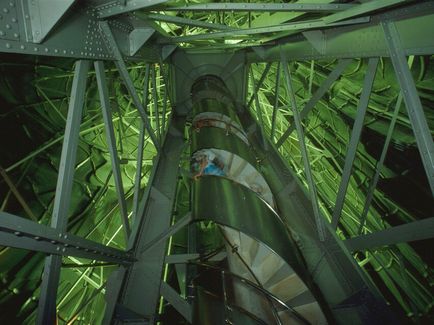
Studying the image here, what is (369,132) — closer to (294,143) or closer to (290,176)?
(290,176)

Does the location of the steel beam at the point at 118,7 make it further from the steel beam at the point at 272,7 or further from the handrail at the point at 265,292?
the handrail at the point at 265,292

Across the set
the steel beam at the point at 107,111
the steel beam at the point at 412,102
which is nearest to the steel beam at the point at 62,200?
the steel beam at the point at 107,111

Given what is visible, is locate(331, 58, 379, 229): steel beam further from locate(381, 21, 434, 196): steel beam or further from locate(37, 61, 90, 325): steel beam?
locate(37, 61, 90, 325): steel beam

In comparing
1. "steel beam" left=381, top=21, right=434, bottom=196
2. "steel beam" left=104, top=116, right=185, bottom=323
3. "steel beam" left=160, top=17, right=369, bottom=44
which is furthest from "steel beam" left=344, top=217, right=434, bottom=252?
"steel beam" left=104, top=116, right=185, bottom=323

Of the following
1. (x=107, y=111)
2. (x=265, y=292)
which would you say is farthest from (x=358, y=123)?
(x=107, y=111)

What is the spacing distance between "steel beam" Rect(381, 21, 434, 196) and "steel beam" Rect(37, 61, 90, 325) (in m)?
3.17

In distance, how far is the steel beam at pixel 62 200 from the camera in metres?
2.32

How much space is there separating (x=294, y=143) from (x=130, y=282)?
7.38m

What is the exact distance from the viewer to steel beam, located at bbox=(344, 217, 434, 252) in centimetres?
270

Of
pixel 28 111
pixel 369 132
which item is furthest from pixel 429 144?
pixel 28 111

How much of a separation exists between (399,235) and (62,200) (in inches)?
132

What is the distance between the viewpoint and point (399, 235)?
116 inches

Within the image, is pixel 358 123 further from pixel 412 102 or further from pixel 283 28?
pixel 283 28

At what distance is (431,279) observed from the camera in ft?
21.8
